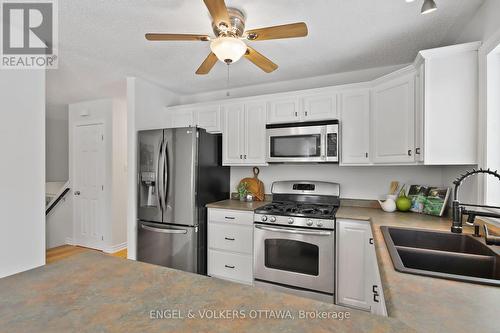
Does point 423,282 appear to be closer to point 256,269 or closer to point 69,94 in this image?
point 256,269

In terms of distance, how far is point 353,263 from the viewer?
2209mm

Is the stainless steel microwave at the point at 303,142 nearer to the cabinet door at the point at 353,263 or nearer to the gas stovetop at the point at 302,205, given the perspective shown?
the gas stovetop at the point at 302,205

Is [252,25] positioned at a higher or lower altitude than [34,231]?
→ higher

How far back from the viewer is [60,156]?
5941 millimetres

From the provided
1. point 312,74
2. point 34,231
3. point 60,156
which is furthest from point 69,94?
point 312,74

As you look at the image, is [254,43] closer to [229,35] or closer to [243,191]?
[229,35]

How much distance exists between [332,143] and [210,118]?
161cm

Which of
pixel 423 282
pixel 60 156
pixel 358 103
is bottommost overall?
pixel 423 282

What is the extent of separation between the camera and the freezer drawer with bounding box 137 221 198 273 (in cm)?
275

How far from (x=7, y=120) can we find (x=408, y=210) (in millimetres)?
3623

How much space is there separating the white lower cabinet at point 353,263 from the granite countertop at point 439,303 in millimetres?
1188

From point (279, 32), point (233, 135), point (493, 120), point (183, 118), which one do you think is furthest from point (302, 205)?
point (183, 118)

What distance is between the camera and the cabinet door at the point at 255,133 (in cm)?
296

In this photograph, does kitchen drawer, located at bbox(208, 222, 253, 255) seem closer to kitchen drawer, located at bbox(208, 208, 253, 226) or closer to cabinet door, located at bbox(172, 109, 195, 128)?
kitchen drawer, located at bbox(208, 208, 253, 226)
